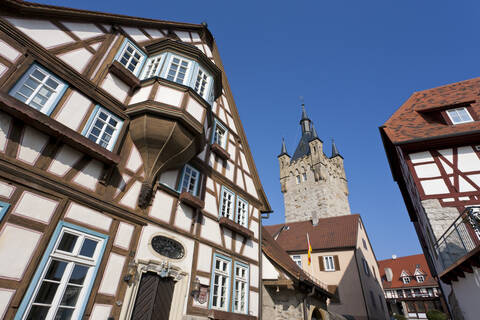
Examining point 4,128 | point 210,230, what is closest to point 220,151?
point 210,230

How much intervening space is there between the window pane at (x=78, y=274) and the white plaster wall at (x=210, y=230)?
144 inches

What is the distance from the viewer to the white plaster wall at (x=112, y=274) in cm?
560

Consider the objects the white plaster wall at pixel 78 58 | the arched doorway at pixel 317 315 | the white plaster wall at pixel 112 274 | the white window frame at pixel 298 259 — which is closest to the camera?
the white plaster wall at pixel 112 274

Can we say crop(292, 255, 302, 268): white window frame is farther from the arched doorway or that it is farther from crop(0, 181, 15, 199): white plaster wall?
crop(0, 181, 15, 199): white plaster wall

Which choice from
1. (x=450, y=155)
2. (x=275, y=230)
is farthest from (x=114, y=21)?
(x=275, y=230)

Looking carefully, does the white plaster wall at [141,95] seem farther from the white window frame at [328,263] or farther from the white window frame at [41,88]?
the white window frame at [328,263]

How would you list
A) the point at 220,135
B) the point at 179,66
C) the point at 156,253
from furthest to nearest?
the point at 220,135 → the point at 179,66 → the point at 156,253

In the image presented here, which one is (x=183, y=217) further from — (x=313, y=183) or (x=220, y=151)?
(x=313, y=183)

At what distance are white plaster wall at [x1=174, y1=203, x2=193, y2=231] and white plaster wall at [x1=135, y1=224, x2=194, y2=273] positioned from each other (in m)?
0.33

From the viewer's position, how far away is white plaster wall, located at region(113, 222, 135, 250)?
616 centimetres

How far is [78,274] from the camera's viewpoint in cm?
527

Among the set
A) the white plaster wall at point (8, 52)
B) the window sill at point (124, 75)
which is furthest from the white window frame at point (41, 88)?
the window sill at point (124, 75)

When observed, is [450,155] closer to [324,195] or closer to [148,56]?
[148,56]

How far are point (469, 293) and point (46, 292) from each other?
10.6 metres
